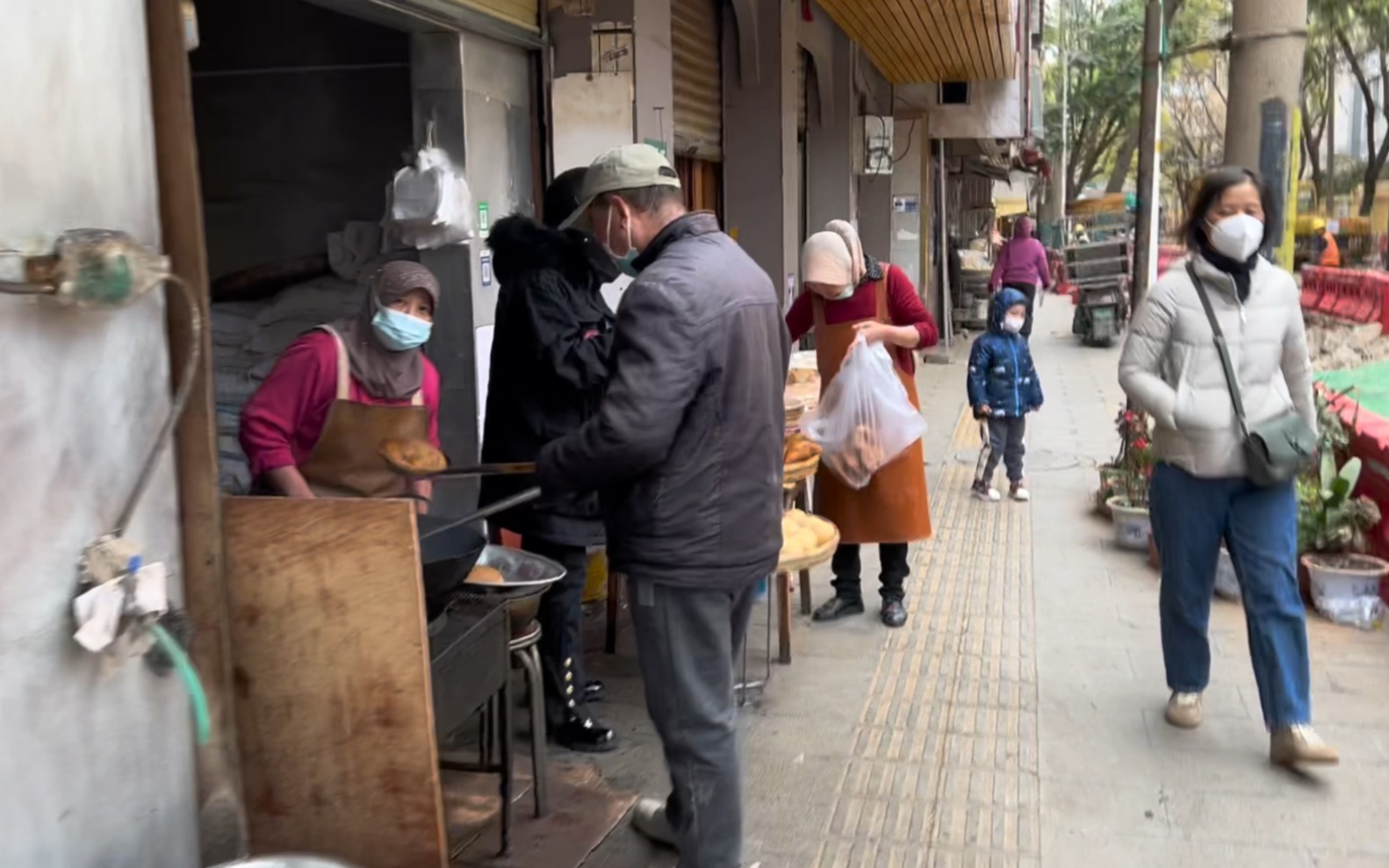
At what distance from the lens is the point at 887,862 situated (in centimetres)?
356

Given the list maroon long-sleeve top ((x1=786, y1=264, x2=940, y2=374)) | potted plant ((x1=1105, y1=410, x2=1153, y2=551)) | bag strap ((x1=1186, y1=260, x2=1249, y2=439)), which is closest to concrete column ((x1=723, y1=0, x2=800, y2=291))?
potted plant ((x1=1105, y1=410, x2=1153, y2=551))

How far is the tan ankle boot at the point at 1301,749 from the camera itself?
3.93m

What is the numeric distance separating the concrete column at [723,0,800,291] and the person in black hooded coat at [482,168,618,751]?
605 centimetres

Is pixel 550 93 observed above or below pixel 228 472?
above

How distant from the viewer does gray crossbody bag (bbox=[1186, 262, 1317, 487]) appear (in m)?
3.84

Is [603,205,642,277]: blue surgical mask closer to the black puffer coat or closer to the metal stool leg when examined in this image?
the black puffer coat

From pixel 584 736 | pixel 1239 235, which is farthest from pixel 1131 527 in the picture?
pixel 584 736

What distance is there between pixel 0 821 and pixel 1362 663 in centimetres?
488

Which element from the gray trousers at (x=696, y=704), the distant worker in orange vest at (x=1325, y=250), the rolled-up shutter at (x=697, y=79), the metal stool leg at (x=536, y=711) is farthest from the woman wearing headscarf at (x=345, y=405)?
the distant worker in orange vest at (x=1325, y=250)

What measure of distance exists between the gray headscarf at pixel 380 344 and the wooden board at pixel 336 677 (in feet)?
3.31

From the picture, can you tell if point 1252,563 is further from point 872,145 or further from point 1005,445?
point 872,145

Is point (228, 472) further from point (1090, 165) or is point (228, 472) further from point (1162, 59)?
point (1090, 165)

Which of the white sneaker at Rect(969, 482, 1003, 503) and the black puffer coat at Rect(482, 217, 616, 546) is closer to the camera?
the black puffer coat at Rect(482, 217, 616, 546)

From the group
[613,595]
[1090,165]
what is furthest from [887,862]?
[1090,165]
